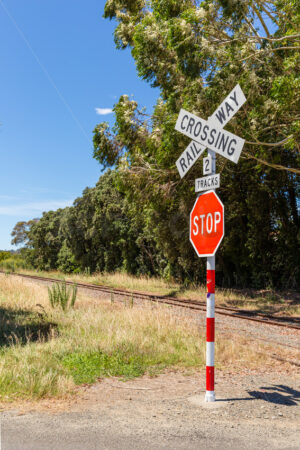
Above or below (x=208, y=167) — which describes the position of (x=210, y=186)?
below

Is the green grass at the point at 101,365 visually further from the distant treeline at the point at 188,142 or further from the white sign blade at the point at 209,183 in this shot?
the distant treeline at the point at 188,142

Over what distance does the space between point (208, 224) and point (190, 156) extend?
97 centimetres

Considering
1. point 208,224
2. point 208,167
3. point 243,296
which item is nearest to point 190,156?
point 208,167

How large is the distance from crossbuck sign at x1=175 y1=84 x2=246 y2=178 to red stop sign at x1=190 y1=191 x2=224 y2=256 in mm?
480

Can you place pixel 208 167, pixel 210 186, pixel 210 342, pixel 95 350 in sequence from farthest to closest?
pixel 95 350, pixel 208 167, pixel 210 186, pixel 210 342

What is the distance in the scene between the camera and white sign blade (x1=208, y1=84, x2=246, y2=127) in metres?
5.18

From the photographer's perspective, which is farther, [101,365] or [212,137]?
[101,365]

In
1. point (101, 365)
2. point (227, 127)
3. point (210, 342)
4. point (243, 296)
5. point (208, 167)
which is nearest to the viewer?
point (210, 342)

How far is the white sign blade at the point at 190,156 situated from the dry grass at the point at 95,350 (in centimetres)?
313

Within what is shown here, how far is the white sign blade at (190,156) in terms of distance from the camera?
552 cm

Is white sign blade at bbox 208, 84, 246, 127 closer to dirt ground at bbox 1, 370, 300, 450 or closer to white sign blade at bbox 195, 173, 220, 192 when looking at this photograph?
white sign blade at bbox 195, 173, 220, 192

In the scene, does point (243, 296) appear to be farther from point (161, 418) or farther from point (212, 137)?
point (161, 418)

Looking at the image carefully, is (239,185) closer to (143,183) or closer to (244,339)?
(143,183)

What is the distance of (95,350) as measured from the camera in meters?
7.13
